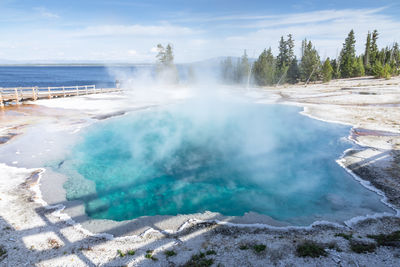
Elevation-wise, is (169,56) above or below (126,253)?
above

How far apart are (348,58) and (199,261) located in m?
73.2

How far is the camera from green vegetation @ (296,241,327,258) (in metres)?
6.30

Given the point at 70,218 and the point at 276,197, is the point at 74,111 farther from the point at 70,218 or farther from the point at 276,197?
the point at 276,197

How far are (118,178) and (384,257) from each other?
11.2 m

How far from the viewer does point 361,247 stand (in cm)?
650

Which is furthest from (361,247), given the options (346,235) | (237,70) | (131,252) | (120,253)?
(237,70)

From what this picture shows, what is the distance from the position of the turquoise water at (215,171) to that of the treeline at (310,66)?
1738 inches

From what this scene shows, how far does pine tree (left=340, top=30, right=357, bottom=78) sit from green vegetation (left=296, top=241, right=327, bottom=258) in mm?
68944

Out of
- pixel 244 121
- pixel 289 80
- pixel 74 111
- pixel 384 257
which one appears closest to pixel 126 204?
pixel 384 257

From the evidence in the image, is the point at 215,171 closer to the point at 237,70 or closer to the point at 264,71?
the point at 264,71

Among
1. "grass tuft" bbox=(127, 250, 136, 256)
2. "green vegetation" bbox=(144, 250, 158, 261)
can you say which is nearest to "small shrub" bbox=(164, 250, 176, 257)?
"green vegetation" bbox=(144, 250, 158, 261)

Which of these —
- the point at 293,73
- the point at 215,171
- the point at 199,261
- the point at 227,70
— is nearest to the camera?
the point at 199,261

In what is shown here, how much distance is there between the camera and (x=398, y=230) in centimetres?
768

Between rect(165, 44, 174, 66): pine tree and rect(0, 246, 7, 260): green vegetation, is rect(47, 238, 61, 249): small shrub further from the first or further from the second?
rect(165, 44, 174, 66): pine tree
